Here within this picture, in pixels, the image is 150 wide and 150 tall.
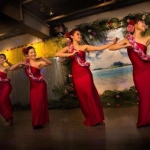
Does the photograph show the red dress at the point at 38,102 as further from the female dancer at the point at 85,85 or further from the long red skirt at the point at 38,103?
the female dancer at the point at 85,85

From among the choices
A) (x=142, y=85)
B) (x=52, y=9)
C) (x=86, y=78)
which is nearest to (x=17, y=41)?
(x=52, y=9)

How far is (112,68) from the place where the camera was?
17.4 ft

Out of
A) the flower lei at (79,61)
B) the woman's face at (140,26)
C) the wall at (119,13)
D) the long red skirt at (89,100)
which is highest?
the wall at (119,13)

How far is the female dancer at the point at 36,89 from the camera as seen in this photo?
3.40 m

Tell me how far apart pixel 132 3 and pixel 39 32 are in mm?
2623

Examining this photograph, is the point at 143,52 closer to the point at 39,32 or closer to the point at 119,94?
the point at 119,94

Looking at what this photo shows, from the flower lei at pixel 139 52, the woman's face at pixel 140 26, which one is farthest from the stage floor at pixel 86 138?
the woman's face at pixel 140 26

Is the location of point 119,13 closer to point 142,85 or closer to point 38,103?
point 142,85

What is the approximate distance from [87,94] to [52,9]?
311cm

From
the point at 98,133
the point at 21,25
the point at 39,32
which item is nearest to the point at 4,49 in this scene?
the point at 39,32

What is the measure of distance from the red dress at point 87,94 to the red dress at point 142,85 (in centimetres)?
66

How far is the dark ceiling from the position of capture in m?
4.43

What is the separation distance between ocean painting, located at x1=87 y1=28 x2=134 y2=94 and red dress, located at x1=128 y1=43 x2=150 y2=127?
252 cm

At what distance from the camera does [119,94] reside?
496 cm
